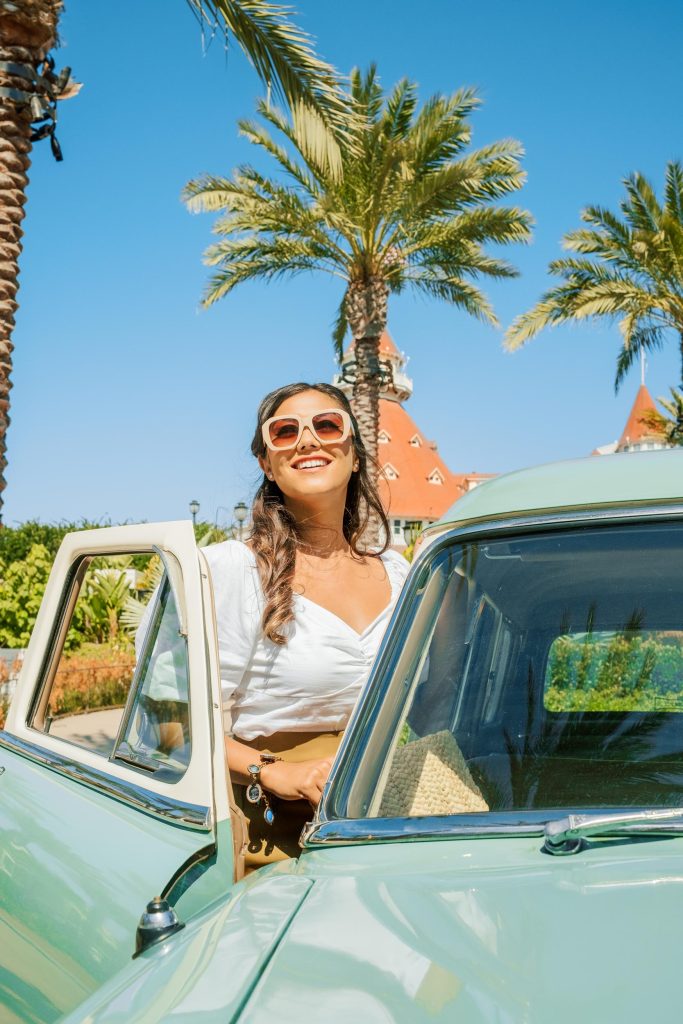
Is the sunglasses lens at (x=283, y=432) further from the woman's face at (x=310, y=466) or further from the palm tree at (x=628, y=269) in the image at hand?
the palm tree at (x=628, y=269)

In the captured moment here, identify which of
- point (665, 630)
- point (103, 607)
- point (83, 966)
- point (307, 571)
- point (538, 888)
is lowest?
point (103, 607)

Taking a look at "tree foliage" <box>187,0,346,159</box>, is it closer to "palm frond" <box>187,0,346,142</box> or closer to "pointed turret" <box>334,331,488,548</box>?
"palm frond" <box>187,0,346,142</box>

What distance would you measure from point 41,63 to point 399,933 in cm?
833

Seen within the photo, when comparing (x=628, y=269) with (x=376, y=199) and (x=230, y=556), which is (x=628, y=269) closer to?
(x=376, y=199)

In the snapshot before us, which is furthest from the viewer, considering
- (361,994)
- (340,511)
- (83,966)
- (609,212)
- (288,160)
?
(609,212)

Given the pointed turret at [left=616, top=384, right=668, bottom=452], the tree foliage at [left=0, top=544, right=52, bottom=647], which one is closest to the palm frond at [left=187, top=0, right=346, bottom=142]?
the tree foliage at [left=0, top=544, right=52, bottom=647]

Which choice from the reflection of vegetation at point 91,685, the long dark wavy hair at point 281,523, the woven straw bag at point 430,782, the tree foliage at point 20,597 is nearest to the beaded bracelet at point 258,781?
the long dark wavy hair at point 281,523

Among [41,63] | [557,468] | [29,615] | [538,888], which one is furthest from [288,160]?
[538,888]

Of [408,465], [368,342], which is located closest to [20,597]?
[368,342]

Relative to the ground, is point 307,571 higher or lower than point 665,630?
higher

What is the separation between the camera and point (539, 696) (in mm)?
2188

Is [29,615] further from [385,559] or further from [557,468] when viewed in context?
[557,468]

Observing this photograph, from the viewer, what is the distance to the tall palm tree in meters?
7.49

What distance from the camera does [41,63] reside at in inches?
309
